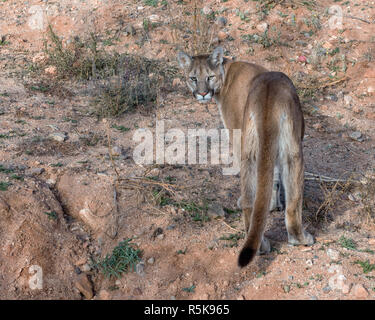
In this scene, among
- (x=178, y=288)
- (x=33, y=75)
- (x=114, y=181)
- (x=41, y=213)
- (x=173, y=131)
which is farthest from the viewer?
(x=33, y=75)

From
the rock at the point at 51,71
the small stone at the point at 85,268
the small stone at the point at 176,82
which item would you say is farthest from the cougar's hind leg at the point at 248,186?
the rock at the point at 51,71

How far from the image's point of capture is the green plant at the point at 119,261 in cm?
430

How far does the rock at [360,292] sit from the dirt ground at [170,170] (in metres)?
0.02

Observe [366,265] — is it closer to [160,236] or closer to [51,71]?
[160,236]

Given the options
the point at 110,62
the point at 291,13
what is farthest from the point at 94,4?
the point at 291,13

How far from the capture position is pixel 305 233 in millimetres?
4398

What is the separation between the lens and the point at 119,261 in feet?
14.3

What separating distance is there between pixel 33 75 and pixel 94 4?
2204mm

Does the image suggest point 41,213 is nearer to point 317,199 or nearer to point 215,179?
point 215,179

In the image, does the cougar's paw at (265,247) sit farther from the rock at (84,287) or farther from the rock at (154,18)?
the rock at (154,18)

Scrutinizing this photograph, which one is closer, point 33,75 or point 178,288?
point 178,288

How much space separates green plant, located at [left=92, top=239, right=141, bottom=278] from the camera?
4301 mm

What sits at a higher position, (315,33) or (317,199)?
(315,33)

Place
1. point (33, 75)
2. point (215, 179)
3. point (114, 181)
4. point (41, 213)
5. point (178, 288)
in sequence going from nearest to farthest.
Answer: point (178, 288), point (41, 213), point (114, 181), point (215, 179), point (33, 75)
